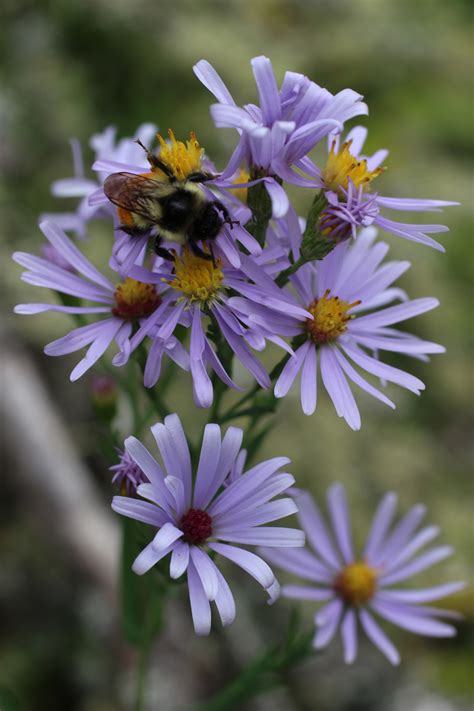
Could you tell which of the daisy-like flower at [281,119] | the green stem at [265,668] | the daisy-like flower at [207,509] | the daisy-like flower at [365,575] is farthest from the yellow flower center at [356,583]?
the daisy-like flower at [281,119]

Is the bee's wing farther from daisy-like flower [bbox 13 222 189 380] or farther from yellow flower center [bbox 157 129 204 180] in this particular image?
daisy-like flower [bbox 13 222 189 380]

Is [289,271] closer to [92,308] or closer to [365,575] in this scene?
[92,308]

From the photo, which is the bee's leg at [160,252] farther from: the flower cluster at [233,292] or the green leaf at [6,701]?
the green leaf at [6,701]

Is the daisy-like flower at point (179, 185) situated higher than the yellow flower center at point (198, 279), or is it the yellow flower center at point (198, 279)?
the daisy-like flower at point (179, 185)

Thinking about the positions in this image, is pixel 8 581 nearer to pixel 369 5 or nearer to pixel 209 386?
pixel 209 386

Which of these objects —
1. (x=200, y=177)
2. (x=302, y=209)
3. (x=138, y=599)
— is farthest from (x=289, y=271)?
(x=302, y=209)

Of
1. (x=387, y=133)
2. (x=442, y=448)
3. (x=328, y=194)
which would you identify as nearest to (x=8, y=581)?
(x=328, y=194)
